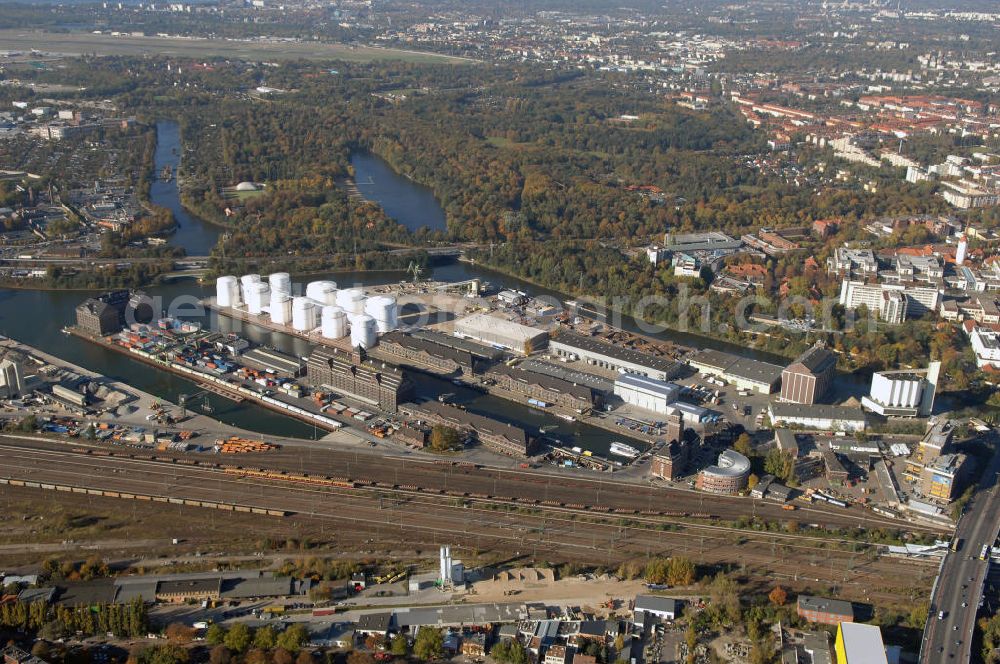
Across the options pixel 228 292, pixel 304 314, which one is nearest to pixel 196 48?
pixel 228 292

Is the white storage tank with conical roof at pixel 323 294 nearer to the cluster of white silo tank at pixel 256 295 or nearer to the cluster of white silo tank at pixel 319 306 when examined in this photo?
the cluster of white silo tank at pixel 319 306

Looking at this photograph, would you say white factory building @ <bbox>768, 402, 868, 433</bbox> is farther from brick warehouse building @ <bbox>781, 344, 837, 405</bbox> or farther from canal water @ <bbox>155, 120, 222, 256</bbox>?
canal water @ <bbox>155, 120, 222, 256</bbox>

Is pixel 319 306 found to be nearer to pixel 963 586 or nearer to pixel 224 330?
pixel 224 330

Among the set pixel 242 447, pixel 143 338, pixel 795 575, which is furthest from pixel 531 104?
pixel 795 575

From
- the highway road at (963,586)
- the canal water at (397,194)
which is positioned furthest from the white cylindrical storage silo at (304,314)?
the highway road at (963,586)

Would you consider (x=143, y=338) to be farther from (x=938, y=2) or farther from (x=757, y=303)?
(x=938, y=2)

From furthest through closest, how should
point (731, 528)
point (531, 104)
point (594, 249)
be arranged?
point (531, 104)
point (594, 249)
point (731, 528)

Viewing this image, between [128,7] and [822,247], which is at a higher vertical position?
[128,7]

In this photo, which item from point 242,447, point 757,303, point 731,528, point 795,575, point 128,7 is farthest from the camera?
point 128,7
